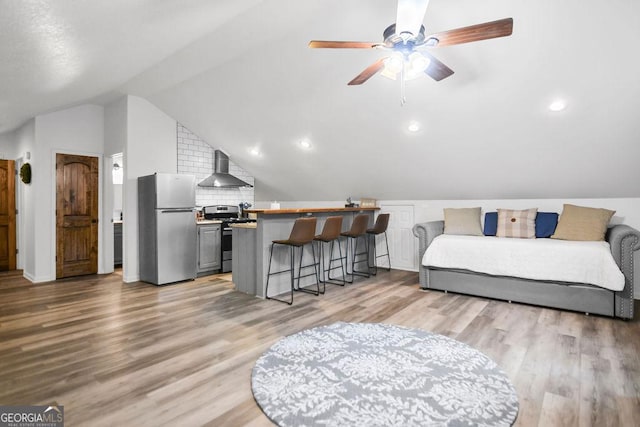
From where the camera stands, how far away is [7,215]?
6.18 m

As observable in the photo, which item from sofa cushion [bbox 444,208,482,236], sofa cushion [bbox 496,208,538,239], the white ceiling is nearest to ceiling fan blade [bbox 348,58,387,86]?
the white ceiling

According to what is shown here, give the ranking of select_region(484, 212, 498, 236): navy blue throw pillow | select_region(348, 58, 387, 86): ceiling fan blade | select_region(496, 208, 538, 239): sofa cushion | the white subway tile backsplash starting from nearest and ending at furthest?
select_region(348, 58, 387, 86): ceiling fan blade < select_region(496, 208, 538, 239): sofa cushion < select_region(484, 212, 498, 236): navy blue throw pillow < the white subway tile backsplash

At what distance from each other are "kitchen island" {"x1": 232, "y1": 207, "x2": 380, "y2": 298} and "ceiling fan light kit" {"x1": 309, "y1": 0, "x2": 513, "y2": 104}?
213 centimetres

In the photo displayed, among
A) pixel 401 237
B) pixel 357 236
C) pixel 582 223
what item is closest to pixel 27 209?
pixel 357 236

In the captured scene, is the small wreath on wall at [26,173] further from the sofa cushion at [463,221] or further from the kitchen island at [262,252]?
the sofa cushion at [463,221]

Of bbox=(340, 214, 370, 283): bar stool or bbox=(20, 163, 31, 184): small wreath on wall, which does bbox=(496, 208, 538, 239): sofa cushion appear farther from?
bbox=(20, 163, 31, 184): small wreath on wall

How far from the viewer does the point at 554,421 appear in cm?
183

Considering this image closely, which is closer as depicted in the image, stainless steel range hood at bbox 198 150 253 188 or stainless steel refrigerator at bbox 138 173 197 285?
stainless steel refrigerator at bbox 138 173 197 285

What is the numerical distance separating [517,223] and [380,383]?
3504mm

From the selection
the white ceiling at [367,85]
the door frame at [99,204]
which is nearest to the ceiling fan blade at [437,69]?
the white ceiling at [367,85]

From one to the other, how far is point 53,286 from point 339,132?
474cm

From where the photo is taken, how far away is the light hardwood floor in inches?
77.3

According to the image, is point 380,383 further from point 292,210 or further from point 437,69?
point 292,210

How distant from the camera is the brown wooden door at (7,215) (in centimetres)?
610
